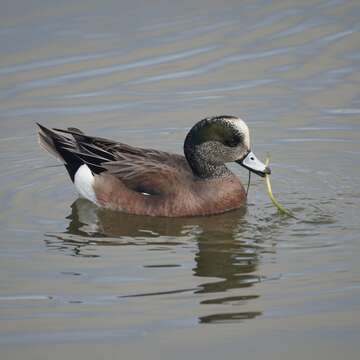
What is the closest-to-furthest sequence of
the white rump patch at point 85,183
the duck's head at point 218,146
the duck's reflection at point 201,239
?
the duck's reflection at point 201,239 → the duck's head at point 218,146 → the white rump patch at point 85,183

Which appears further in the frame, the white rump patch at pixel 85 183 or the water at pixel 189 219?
the white rump patch at pixel 85 183

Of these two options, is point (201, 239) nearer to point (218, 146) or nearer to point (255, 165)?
point (255, 165)

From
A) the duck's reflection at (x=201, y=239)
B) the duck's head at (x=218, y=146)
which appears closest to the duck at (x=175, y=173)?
the duck's head at (x=218, y=146)

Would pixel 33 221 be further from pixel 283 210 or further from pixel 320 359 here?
pixel 320 359

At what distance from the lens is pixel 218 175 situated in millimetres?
9695

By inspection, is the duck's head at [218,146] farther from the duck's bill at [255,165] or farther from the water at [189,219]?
the water at [189,219]

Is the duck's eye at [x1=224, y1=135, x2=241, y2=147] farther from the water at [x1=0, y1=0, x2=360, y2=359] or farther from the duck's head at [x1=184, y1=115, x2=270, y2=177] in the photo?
the water at [x1=0, y1=0, x2=360, y2=359]

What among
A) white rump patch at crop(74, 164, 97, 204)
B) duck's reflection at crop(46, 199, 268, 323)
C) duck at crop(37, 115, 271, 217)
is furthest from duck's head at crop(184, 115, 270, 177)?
white rump patch at crop(74, 164, 97, 204)

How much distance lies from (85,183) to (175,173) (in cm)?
97

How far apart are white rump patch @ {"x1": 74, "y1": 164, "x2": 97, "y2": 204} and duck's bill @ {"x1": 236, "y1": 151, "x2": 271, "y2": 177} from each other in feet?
5.07

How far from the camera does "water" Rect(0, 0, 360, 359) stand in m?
6.54

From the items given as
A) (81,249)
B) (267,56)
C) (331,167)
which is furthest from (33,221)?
(267,56)

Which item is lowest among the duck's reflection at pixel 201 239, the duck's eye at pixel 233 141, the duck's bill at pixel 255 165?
the duck's reflection at pixel 201 239

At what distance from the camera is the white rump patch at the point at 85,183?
9.84 meters
